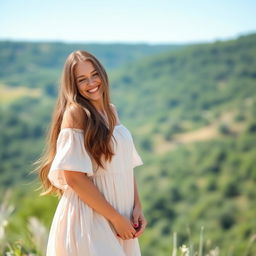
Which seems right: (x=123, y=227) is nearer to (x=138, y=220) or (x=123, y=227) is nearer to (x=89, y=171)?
(x=138, y=220)

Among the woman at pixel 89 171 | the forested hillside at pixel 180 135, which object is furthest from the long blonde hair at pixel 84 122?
the forested hillside at pixel 180 135

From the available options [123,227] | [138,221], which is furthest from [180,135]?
[123,227]

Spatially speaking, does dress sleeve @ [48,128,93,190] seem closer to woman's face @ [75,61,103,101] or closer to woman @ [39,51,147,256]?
woman @ [39,51,147,256]

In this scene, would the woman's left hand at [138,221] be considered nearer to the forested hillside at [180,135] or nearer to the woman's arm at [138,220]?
the woman's arm at [138,220]

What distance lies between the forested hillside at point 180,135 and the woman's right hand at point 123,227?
3122 centimetres

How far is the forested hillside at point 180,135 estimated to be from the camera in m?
60.6

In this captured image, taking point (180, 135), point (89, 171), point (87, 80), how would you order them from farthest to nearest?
1. point (180, 135)
2. point (87, 80)
3. point (89, 171)

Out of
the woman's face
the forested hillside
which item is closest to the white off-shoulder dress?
the woman's face

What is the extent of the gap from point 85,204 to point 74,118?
0.34m

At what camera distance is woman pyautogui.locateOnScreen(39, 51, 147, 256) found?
1.92 m

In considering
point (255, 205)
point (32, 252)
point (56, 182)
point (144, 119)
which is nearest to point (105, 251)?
point (56, 182)

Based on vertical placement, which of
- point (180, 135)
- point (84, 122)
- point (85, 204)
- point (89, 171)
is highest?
point (84, 122)

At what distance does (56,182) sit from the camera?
202 cm

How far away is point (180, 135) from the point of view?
308 ft
